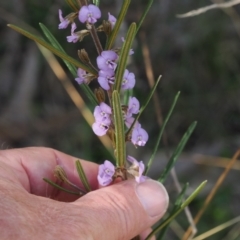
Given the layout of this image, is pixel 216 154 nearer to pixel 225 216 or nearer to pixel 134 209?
pixel 225 216

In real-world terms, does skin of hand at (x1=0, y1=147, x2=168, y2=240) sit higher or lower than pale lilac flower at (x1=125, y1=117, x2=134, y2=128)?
lower

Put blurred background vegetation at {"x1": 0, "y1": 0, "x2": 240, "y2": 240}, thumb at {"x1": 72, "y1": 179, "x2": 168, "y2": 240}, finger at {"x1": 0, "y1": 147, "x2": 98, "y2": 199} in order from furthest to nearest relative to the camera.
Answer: blurred background vegetation at {"x1": 0, "y1": 0, "x2": 240, "y2": 240}, finger at {"x1": 0, "y1": 147, "x2": 98, "y2": 199}, thumb at {"x1": 72, "y1": 179, "x2": 168, "y2": 240}

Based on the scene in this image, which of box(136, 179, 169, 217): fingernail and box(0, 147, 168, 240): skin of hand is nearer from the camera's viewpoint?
box(0, 147, 168, 240): skin of hand

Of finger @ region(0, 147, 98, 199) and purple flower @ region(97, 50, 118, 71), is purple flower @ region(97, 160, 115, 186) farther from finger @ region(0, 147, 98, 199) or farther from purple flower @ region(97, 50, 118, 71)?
finger @ region(0, 147, 98, 199)

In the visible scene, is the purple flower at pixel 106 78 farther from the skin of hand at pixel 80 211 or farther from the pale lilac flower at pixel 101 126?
the skin of hand at pixel 80 211

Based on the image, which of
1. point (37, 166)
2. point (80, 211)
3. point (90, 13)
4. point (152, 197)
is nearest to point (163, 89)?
point (37, 166)

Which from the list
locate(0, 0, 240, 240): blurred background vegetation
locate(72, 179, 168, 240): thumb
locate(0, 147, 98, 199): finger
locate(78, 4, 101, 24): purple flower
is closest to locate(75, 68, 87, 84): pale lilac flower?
locate(78, 4, 101, 24): purple flower
